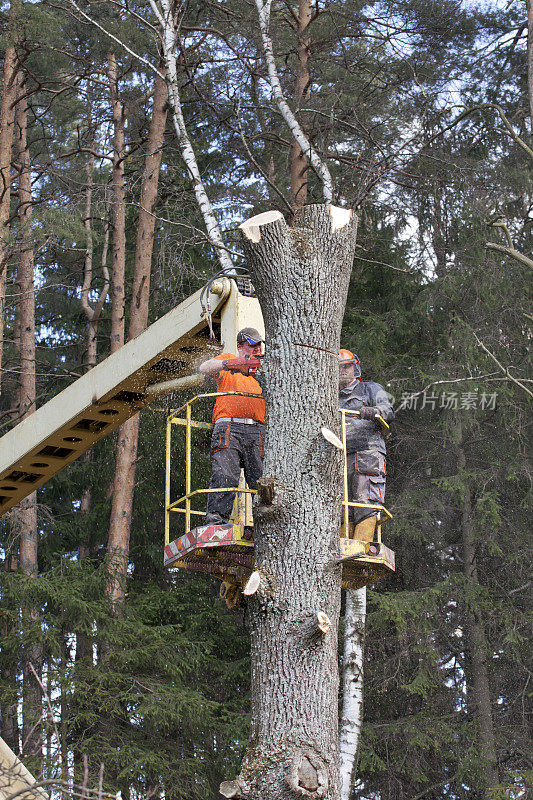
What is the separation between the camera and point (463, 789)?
14414mm

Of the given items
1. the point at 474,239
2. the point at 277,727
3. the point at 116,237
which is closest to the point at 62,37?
the point at 116,237

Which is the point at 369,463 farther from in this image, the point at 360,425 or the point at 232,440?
the point at 232,440

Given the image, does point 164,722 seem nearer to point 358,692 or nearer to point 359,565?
point 358,692

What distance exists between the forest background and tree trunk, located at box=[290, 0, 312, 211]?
85 millimetres

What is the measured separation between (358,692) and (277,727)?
24.9 feet

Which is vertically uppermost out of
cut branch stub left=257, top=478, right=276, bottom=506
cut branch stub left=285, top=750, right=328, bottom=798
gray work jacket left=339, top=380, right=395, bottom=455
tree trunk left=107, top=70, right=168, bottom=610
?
tree trunk left=107, top=70, right=168, bottom=610

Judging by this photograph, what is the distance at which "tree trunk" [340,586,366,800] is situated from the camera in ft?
39.3

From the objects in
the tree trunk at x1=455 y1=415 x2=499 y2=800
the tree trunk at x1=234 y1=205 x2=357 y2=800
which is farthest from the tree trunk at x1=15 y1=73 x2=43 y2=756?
the tree trunk at x1=234 y1=205 x2=357 y2=800

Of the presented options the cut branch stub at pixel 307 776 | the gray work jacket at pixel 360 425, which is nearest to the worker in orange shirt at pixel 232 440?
the gray work jacket at pixel 360 425

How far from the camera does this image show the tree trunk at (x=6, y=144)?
46.4 ft

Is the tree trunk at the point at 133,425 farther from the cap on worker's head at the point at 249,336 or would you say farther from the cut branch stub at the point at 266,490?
the cut branch stub at the point at 266,490

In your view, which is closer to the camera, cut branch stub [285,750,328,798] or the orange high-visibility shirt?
cut branch stub [285,750,328,798]

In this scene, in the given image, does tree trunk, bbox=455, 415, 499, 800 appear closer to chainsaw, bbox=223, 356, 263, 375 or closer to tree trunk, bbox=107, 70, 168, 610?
tree trunk, bbox=107, 70, 168, 610

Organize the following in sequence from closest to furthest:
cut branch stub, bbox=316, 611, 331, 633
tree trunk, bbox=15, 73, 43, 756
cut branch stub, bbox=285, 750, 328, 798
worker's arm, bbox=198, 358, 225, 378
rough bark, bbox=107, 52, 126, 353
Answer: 1. cut branch stub, bbox=285, 750, 328, 798
2. cut branch stub, bbox=316, 611, 331, 633
3. worker's arm, bbox=198, 358, 225, 378
4. tree trunk, bbox=15, 73, 43, 756
5. rough bark, bbox=107, 52, 126, 353
